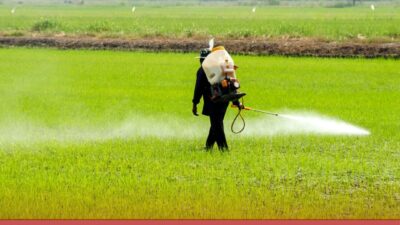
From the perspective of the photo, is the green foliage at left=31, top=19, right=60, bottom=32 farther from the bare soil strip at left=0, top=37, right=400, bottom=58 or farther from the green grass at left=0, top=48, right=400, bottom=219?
the green grass at left=0, top=48, right=400, bottom=219

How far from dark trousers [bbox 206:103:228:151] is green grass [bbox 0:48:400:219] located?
14cm

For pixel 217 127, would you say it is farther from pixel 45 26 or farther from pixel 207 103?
pixel 45 26

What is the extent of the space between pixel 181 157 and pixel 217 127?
58 cm

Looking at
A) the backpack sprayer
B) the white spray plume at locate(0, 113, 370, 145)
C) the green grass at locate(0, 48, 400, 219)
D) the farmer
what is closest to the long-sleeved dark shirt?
the farmer

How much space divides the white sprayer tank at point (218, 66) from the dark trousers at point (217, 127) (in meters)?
0.46

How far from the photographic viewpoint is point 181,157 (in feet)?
36.1

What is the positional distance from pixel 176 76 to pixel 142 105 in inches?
199

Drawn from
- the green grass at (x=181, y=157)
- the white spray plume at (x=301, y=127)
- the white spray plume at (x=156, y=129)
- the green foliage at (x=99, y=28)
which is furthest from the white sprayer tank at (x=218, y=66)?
the green foliage at (x=99, y=28)

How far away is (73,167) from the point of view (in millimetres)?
10461

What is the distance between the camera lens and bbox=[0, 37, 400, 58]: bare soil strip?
26.2 meters

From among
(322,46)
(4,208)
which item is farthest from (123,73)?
(4,208)

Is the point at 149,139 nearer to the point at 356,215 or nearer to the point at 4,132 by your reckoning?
the point at 4,132

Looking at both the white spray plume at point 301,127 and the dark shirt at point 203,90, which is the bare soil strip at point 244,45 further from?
the dark shirt at point 203,90

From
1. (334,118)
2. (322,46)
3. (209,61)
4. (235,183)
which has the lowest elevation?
(322,46)
